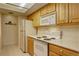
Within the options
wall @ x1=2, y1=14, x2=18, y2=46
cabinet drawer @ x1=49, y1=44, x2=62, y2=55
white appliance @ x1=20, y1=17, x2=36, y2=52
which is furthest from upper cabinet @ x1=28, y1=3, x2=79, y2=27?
wall @ x1=2, y1=14, x2=18, y2=46

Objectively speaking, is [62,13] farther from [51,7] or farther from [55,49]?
[55,49]

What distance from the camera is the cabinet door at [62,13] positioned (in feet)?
7.59

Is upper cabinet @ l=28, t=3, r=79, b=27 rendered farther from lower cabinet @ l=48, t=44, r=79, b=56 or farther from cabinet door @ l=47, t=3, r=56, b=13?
lower cabinet @ l=48, t=44, r=79, b=56

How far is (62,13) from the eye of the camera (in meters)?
2.46

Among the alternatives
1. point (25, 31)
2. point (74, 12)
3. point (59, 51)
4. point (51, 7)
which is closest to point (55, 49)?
point (59, 51)

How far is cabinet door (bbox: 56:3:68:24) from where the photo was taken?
2312 mm

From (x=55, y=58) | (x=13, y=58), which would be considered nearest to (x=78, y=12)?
(x=55, y=58)

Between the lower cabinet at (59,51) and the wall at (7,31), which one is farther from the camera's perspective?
the wall at (7,31)

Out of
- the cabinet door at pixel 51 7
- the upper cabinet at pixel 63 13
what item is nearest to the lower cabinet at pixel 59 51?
the upper cabinet at pixel 63 13

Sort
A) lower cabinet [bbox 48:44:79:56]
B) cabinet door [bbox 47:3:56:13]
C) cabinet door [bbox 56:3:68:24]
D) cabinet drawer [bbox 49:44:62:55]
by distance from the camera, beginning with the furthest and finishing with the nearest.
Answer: cabinet door [bbox 47:3:56:13] < cabinet door [bbox 56:3:68:24] < cabinet drawer [bbox 49:44:62:55] < lower cabinet [bbox 48:44:79:56]

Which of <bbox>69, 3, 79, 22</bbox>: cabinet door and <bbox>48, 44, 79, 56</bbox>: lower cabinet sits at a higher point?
<bbox>69, 3, 79, 22</bbox>: cabinet door

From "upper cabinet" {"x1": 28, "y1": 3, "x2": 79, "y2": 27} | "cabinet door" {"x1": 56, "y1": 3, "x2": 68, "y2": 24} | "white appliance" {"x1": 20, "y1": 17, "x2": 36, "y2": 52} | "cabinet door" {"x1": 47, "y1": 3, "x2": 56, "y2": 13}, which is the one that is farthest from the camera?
"white appliance" {"x1": 20, "y1": 17, "x2": 36, "y2": 52}

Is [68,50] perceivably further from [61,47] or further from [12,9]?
[12,9]

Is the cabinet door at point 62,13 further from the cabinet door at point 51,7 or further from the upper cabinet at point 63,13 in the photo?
the cabinet door at point 51,7
